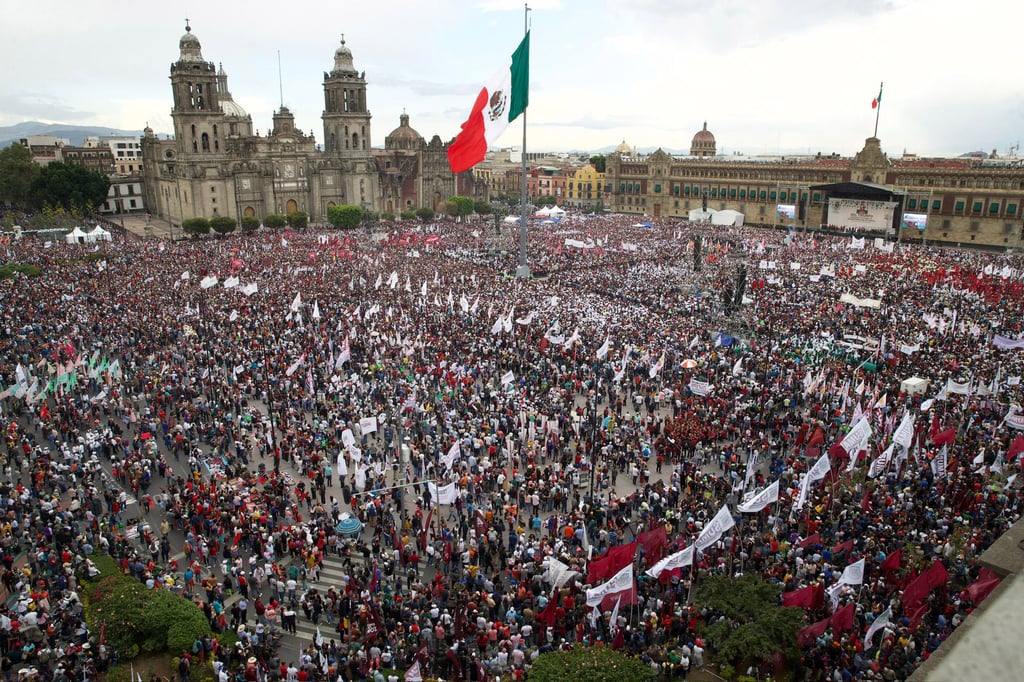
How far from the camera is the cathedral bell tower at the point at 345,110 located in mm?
83000

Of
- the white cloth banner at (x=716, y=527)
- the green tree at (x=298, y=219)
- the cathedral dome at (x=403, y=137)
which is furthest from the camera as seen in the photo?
the cathedral dome at (x=403, y=137)

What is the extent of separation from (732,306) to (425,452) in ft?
67.9

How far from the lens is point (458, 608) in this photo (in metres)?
13.8

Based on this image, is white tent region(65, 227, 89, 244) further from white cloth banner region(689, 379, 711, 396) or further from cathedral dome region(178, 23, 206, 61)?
white cloth banner region(689, 379, 711, 396)

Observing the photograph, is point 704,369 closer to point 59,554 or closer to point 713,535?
point 713,535

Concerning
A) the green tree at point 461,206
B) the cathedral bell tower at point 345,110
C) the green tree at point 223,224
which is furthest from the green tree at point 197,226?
the green tree at point 461,206

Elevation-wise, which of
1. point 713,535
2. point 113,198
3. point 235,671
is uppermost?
point 113,198

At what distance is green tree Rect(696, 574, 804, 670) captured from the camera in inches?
488

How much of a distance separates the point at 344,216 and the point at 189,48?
79.4 feet

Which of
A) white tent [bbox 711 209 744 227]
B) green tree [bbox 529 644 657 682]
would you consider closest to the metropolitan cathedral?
white tent [bbox 711 209 744 227]

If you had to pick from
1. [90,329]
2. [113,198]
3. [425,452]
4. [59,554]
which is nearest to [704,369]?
[425,452]

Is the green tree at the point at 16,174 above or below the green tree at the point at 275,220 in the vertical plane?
above

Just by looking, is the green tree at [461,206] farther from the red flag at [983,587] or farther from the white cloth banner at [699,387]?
the red flag at [983,587]

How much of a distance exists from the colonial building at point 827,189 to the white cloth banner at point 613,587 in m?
64.0
